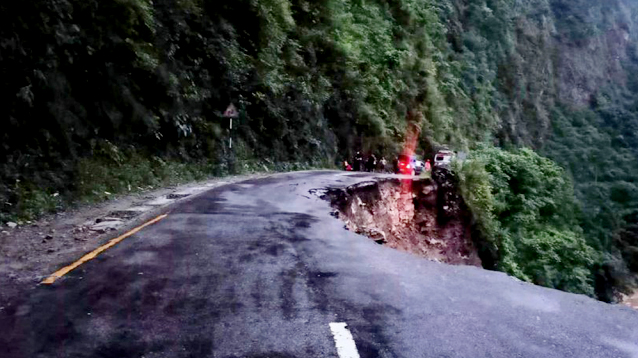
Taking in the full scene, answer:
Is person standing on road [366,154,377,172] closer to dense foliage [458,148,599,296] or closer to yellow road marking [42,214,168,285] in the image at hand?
dense foliage [458,148,599,296]

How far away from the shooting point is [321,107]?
126 ft

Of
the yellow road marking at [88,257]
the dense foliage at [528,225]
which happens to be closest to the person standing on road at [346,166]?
the dense foliage at [528,225]

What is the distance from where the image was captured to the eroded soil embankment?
76.5 ft

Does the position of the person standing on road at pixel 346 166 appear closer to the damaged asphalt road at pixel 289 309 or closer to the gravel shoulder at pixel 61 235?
the gravel shoulder at pixel 61 235

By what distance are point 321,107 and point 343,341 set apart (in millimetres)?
33068

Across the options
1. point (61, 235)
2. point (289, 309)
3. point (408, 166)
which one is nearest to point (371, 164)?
point (408, 166)

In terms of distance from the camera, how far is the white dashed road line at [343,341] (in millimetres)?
5559

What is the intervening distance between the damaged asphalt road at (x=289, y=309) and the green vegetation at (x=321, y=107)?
18.3 ft

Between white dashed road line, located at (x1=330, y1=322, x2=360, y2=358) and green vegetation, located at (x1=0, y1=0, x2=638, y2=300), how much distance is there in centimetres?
866

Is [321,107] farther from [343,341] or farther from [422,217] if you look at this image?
[343,341]

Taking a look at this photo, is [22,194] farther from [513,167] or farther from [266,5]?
[513,167]

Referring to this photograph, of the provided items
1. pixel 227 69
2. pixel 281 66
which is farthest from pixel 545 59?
pixel 227 69

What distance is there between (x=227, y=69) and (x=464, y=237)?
491 inches

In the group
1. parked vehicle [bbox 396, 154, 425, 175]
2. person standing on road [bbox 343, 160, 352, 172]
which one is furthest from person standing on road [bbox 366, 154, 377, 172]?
parked vehicle [bbox 396, 154, 425, 175]
